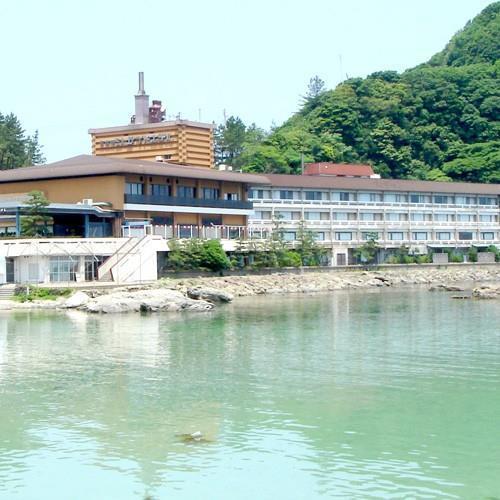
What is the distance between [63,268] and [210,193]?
15352 millimetres

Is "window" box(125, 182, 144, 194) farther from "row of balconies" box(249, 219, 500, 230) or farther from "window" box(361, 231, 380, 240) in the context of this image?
"window" box(361, 231, 380, 240)

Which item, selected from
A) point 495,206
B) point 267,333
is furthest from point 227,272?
point 495,206

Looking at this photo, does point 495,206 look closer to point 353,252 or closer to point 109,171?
point 353,252

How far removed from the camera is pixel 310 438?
60.7 feet

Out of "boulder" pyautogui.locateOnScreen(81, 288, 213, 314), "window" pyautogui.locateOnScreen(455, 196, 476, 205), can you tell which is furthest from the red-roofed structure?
"boulder" pyautogui.locateOnScreen(81, 288, 213, 314)

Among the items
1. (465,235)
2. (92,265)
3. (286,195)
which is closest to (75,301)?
(92,265)

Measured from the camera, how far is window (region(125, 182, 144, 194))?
55281 mm

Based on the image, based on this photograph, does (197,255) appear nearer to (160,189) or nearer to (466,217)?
(160,189)

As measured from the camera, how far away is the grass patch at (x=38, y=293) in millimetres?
45162

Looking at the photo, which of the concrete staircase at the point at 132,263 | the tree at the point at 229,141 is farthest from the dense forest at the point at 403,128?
the concrete staircase at the point at 132,263

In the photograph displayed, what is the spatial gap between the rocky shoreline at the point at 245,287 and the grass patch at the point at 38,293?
2.14 feet

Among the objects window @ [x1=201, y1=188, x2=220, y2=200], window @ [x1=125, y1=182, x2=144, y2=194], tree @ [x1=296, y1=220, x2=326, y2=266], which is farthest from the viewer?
tree @ [x1=296, y1=220, x2=326, y2=266]

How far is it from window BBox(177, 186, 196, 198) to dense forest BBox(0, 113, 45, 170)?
30.4 metres

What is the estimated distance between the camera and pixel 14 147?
86062 millimetres
